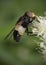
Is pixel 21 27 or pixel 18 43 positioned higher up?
pixel 18 43

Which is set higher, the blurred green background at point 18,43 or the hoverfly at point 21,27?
Result: the blurred green background at point 18,43

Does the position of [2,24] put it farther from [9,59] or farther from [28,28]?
[28,28]

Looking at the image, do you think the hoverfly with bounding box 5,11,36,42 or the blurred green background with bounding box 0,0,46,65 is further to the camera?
the blurred green background with bounding box 0,0,46,65

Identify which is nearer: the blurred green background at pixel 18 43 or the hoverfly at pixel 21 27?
the hoverfly at pixel 21 27

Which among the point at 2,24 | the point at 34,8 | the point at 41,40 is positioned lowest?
the point at 41,40

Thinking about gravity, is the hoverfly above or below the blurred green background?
below

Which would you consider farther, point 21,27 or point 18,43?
point 18,43

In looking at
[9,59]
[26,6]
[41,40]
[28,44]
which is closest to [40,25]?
[41,40]

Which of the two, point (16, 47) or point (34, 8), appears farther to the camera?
point (34, 8)
